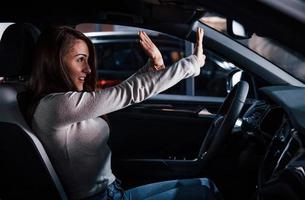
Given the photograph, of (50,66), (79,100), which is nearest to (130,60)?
(50,66)

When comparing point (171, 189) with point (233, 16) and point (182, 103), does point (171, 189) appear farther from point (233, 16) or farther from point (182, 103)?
point (182, 103)

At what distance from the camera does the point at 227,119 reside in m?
2.65

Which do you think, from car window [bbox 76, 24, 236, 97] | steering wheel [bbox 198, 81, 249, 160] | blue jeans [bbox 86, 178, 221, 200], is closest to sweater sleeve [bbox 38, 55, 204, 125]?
blue jeans [bbox 86, 178, 221, 200]

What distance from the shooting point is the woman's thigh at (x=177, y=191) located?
90.0 inches

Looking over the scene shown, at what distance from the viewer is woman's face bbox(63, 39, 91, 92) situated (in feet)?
6.93

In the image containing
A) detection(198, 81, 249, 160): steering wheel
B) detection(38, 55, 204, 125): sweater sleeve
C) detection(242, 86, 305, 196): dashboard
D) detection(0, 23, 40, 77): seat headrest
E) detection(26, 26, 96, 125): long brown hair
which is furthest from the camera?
detection(198, 81, 249, 160): steering wheel

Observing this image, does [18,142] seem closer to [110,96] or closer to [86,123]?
[86,123]

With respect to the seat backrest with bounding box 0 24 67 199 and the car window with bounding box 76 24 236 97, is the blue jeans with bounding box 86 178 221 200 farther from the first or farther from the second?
the car window with bounding box 76 24 236 97

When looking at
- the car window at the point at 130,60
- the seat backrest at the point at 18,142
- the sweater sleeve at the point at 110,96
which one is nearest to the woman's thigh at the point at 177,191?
the seat backrest at the point at 18,142

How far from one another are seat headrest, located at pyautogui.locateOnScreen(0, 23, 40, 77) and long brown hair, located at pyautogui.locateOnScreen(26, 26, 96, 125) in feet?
0.23

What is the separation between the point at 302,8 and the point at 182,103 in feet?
8.77

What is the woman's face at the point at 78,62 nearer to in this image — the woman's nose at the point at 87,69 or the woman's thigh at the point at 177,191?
the woman's nose at the point at 87,69

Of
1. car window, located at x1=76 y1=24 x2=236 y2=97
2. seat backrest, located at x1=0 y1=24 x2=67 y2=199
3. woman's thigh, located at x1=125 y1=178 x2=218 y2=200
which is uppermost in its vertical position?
seat backrest, located at x1=0 y1=24 x2=67 y2=199

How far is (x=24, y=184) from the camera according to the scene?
218cm
